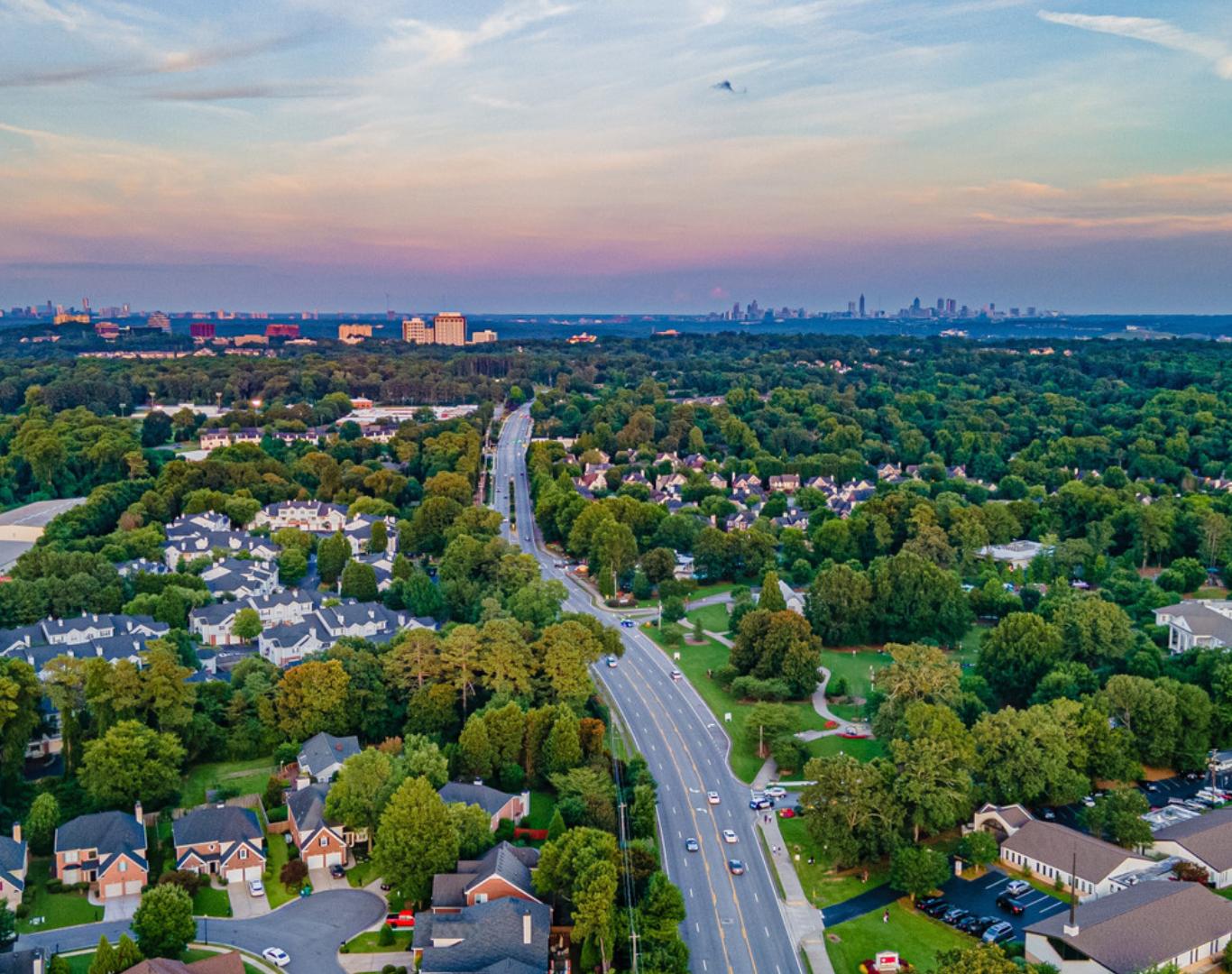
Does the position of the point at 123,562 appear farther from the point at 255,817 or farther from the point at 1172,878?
the point at 1172,878

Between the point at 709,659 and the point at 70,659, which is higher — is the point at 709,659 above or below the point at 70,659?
below

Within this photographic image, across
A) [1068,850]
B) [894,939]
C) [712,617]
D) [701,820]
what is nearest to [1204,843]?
[1068,850]

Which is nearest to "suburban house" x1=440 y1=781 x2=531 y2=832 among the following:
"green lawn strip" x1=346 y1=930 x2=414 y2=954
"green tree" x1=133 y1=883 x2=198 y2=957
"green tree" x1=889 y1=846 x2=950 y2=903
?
"green lawn strip" x1=346 y1=930 x2=414 y2=954

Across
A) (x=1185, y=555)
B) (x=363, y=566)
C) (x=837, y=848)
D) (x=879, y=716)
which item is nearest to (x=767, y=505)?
(x=1185, y=555)

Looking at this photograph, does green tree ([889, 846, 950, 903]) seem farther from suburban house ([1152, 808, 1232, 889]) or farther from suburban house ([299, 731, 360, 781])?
suburban house ([299, 731, 360, 781])

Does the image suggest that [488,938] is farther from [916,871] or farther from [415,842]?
[916,871]

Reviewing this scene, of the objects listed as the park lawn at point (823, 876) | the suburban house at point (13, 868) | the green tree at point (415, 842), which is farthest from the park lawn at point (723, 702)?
the suburban house at point (13, 868)
